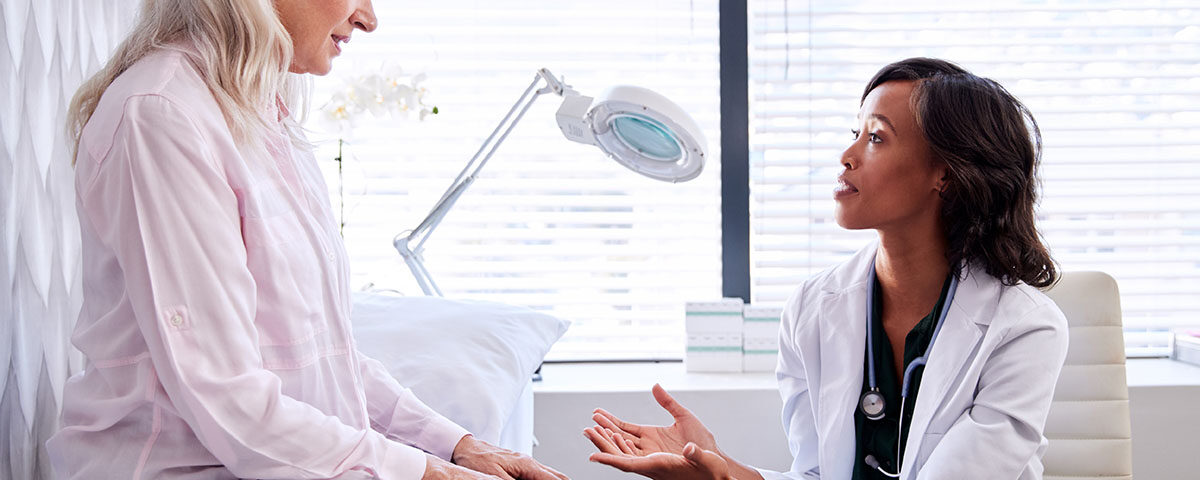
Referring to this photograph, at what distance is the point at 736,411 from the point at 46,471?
4.83 ft

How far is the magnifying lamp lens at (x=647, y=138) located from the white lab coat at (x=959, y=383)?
405mm

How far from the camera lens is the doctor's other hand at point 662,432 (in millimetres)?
1416

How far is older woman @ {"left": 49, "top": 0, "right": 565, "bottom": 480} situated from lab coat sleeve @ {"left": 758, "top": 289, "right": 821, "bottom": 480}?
2.32ft

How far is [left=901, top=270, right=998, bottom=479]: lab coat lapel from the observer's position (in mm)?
1341

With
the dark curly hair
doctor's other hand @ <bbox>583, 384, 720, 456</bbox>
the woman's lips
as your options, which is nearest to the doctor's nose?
the dark curly hair

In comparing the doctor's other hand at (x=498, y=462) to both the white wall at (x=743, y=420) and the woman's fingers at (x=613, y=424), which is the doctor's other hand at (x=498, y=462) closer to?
the woman's fingers at (x=613, y=424)

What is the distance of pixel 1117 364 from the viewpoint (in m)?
1.63

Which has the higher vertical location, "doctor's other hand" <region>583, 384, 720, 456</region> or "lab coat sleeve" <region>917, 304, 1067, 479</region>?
"lab coat sleeve" <region>917, 304, 1067, 479</region>

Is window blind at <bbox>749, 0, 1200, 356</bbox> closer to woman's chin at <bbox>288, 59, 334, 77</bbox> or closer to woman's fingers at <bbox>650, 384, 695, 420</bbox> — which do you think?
woman's fingers at <bbox>650, 384, 695, 420</bbox>

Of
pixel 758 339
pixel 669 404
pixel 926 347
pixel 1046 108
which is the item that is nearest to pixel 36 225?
pixel 669 404

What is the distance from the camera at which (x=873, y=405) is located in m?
1.44

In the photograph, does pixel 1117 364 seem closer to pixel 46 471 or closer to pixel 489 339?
pixel 489 339

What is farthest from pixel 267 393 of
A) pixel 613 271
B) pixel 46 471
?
pixel 613 271

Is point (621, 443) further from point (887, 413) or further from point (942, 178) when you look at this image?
point (942, 178)
